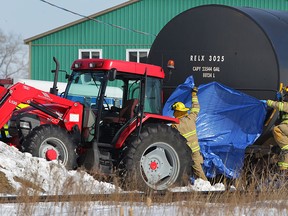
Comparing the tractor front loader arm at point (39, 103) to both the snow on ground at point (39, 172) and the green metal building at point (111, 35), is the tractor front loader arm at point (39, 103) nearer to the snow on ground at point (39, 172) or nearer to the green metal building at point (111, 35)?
the snow on ground at point (39, 172)

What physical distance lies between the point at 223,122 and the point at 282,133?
3.78 ft

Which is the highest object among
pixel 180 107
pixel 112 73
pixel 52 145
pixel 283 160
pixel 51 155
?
pixel 112 73

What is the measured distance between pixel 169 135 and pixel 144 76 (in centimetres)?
108

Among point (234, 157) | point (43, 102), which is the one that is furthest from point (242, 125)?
point (43, 102)

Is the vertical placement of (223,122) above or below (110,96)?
below

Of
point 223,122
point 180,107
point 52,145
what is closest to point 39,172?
point 52,145

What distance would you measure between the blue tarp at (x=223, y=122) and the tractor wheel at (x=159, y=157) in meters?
1.23

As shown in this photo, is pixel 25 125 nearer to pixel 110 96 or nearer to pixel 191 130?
pixel 110 96

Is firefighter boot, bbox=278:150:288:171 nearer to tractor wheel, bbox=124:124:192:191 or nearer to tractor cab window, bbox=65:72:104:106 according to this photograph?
tractor wheel, bbox=124:124:192:191

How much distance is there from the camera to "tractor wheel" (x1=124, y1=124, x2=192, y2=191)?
36.0ft

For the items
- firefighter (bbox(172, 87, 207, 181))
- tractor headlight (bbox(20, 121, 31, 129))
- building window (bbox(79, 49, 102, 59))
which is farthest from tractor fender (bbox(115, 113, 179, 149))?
building window (bbox(79, 49, 102, 59))

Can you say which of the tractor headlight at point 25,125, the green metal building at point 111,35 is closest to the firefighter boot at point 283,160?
the tractor headlight at point 25,125

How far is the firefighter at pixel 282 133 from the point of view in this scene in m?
12.2

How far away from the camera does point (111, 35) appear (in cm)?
3297
